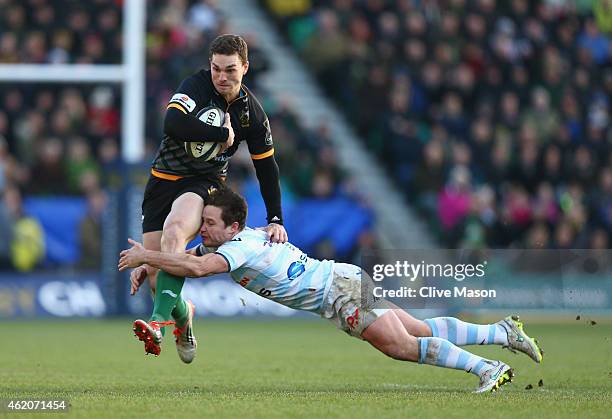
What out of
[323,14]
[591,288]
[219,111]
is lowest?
[591,288]

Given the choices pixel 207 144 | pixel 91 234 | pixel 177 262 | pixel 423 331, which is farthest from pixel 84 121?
pixel 423 331

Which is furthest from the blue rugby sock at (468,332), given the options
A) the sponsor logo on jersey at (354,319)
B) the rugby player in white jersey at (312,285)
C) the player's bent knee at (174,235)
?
the player's bent knee at (174,235)

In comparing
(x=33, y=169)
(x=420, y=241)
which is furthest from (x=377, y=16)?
(x=33, y=169)

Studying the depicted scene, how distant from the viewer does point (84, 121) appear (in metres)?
18.8

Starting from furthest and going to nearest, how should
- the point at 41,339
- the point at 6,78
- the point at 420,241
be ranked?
the point at 420,241 < the point at 6,78 < the point at 41,339

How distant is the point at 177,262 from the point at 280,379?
68.5 inches

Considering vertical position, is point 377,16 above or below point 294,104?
above

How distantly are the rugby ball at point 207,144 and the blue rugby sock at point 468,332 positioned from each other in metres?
1.96

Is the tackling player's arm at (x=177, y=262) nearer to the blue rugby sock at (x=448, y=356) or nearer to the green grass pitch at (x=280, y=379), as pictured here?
the green grass pitch at (x=280, y=379)

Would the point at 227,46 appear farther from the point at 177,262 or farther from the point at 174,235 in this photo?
the point at 177,262

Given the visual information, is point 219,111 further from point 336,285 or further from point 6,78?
point 6,78

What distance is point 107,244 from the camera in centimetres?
1727

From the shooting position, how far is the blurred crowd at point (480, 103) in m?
19.3

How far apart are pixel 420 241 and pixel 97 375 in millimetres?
11327
